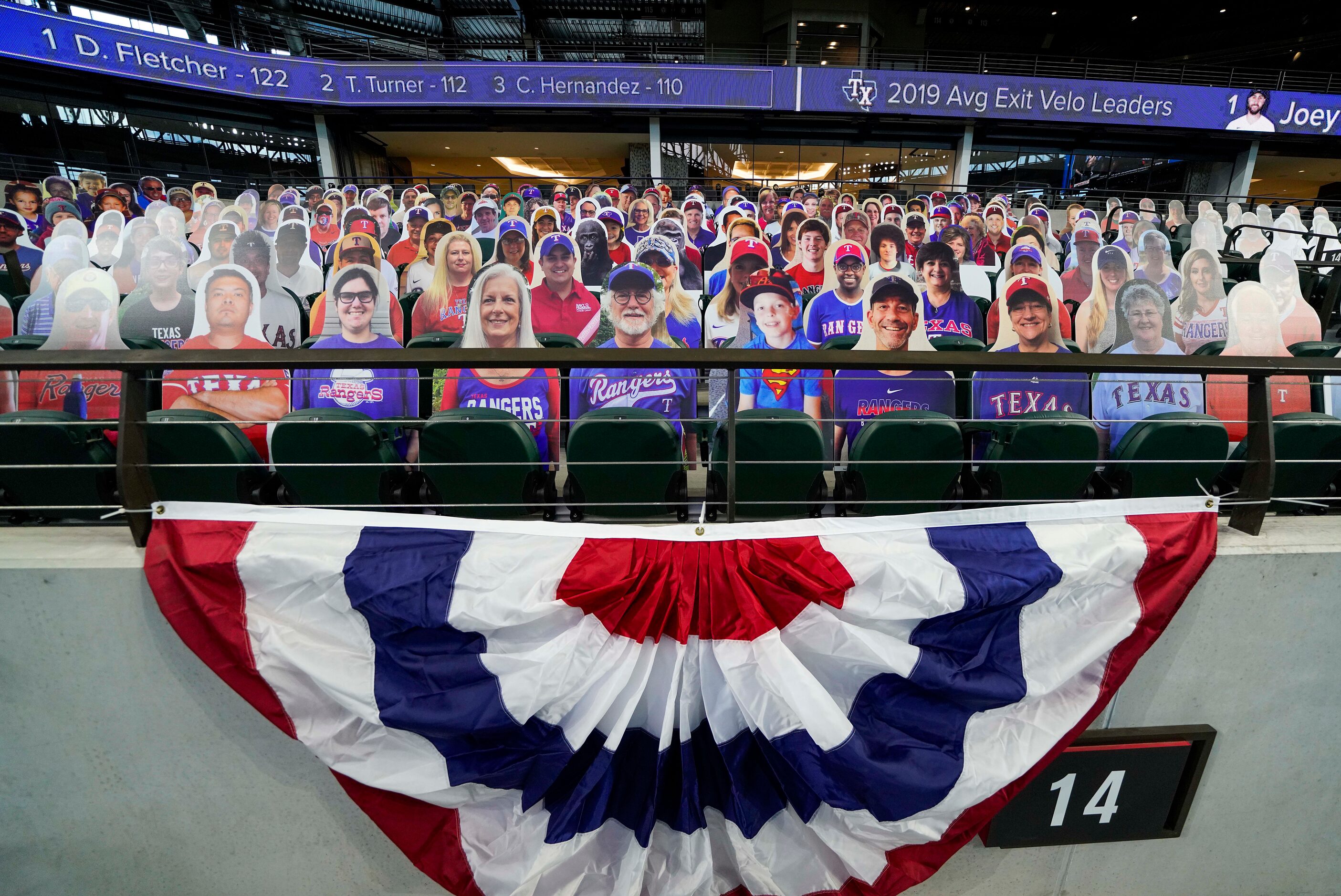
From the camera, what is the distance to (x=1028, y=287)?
3703 mm

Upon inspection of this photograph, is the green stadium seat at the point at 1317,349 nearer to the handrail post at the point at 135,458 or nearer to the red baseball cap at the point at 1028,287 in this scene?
the red baseball cap at the point at 1028,287

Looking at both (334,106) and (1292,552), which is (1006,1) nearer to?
(334,106)

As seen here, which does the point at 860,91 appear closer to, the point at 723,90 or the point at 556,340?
the point at 723,90

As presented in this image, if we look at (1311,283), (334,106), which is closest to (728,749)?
(1311,283)

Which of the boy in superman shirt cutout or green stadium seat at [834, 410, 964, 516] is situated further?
the boy in superman shirt cutout

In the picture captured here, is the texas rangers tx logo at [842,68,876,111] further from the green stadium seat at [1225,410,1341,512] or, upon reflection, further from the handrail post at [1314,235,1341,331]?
the green stadium seat at [1225,410,1341,512]

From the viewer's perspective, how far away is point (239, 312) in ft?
11.2

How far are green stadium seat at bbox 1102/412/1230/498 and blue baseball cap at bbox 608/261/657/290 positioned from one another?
235 centimetres

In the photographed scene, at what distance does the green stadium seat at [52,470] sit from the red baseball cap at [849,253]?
12.9 feet

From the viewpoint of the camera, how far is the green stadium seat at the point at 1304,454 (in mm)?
2441

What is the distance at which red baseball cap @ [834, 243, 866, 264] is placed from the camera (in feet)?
13.6

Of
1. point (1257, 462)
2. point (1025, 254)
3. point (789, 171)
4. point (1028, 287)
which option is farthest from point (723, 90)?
point (1257, 462)

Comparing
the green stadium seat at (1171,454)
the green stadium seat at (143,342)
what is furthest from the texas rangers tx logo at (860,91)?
the green stadium seat at (143,342)

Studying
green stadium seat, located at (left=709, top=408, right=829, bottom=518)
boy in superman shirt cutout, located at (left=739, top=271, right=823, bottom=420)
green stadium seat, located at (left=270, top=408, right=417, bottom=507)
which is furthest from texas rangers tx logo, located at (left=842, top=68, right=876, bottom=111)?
green stadium seat, located at (left=270, top=408, right=417, bottom=507)
